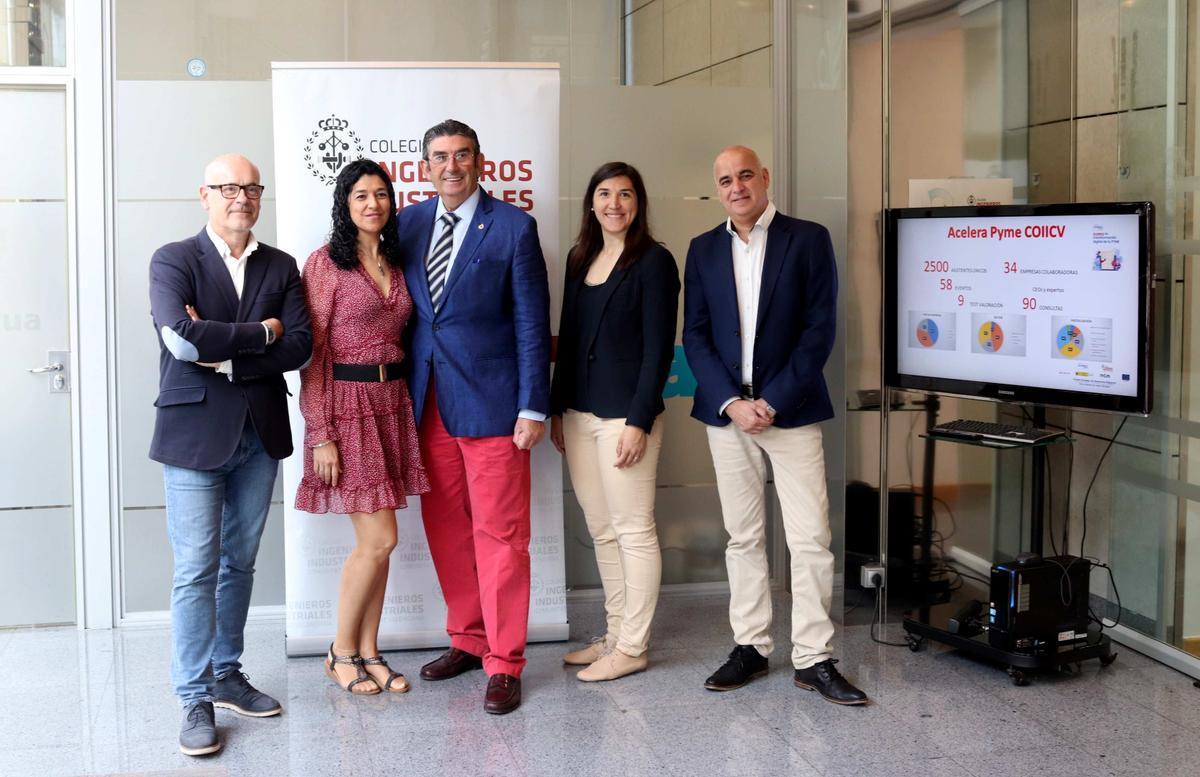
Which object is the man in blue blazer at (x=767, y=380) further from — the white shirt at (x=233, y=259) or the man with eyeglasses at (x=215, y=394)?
the white shirt at (x=233, y=259)

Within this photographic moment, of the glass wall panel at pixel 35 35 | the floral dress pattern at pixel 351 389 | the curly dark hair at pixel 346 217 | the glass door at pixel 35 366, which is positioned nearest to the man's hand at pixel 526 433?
the floral dress pattern at pixel 351 389

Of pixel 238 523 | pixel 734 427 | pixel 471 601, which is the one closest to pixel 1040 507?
pixel 734 427

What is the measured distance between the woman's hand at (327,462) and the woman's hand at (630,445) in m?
0.93

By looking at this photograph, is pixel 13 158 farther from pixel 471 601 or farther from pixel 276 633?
pixel 471 601

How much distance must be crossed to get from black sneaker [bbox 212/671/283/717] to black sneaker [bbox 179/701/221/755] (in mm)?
191

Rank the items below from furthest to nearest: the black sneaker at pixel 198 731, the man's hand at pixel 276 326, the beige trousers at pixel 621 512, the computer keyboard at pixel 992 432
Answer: the computer keyboard at pixel 992 432, the beige trousers at pixel 621 512, the man's hand at pixel 276 326, the black sneaker at pixel 198 731

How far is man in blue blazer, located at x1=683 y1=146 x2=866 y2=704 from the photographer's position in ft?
13.1

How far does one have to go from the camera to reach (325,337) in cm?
401

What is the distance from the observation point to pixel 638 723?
12.6 ft

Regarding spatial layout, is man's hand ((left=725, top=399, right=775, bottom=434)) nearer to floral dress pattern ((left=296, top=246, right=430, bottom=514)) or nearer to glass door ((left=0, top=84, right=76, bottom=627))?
floral dress pattern ((left=296, top=246, right=430, bottom=514))

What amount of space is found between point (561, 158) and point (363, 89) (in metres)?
0.99

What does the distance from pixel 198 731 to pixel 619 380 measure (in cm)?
171

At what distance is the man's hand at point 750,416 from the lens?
3963 mm

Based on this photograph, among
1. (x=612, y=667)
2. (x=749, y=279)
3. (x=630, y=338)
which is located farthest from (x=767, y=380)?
(x=612, y=667)
